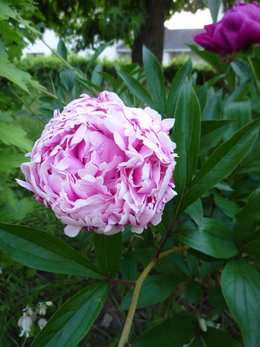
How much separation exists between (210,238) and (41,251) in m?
0.26

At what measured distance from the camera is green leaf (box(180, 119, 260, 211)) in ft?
2.17

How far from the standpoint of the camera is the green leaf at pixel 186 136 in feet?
2.26

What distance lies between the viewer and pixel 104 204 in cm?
55

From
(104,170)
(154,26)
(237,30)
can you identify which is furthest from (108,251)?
(154,26)

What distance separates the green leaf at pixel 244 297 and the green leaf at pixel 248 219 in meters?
0.05

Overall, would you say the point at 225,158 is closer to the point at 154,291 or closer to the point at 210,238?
the point at 210,238

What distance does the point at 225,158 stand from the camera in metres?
0.67

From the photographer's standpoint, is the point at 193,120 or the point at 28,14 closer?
the point at 193,120

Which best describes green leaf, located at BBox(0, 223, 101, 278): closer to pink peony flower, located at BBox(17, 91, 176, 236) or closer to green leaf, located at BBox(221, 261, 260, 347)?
pink peony flower, located at BBox(17, 91, 176, 236)

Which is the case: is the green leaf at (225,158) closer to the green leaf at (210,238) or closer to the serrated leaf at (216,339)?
the green leaf at (210,238)

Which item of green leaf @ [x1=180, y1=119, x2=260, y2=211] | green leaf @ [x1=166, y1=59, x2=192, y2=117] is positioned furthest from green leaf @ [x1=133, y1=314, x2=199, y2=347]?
green leaf @ [x1=166, y1=59, x2=192, y2=117]

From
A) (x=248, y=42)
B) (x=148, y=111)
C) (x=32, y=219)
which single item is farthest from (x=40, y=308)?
(x=248, y=42)

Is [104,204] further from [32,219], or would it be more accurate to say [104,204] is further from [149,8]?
[149,8]

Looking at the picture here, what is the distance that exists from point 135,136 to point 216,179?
17 cm
